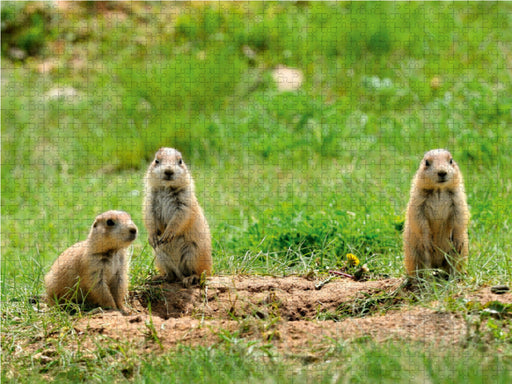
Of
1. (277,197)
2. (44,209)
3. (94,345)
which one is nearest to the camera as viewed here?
(94,345)

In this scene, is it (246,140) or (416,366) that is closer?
(416,366)

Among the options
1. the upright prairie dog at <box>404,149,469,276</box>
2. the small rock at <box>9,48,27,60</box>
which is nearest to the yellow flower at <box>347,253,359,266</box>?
the upright prairie dog at <box>404,149,469,276</box>

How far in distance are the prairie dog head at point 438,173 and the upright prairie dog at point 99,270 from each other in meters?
2.17

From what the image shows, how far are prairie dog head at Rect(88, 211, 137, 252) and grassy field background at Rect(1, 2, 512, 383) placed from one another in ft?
1.81

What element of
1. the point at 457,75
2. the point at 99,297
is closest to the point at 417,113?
the point at 457,75

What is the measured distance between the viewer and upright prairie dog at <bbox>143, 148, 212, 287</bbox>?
611 cm

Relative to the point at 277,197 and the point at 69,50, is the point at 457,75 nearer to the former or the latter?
the point at 277,197

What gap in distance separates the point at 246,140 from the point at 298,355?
637cm

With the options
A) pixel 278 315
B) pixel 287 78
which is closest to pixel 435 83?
pixel 287 78

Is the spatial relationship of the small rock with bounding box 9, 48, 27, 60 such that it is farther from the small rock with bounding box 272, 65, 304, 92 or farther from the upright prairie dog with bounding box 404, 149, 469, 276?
the upright prairie dog with bounding box 404, 149, 469, 276

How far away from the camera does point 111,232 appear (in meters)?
5.64

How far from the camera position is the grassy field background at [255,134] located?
218 inches

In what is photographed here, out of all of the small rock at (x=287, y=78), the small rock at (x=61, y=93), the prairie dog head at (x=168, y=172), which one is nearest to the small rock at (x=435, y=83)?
the small rock at (x=287, y=78)

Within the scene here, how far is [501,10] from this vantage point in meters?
13.0
